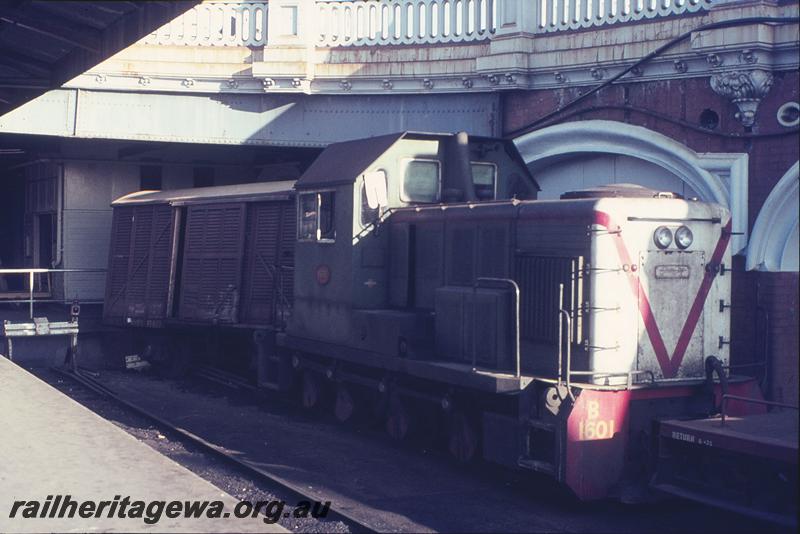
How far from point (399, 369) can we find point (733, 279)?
4.29m

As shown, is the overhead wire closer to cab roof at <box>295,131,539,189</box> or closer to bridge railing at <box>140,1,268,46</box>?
cab roof at <box>295,131,539,189</box>

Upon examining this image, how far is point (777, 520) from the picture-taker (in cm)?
699

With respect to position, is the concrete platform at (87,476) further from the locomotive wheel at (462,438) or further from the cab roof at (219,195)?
the cab roof at (219,195)

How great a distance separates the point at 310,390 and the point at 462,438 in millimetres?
3486

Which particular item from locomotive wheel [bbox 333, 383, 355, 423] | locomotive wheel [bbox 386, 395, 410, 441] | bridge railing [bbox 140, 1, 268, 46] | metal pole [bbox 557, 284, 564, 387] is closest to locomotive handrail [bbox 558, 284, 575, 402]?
metal pole [bbox 557, 284, 564, 387]

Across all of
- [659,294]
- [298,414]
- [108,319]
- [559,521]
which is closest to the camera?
[559,521]

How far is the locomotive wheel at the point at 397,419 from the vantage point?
1112 centimetres

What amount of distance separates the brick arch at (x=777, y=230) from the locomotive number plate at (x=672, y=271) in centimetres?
287

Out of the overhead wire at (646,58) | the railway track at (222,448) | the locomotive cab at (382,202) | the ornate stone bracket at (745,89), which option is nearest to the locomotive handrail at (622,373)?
the railway track at (222,448)

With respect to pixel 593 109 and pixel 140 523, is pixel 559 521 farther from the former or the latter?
pixel 593 109

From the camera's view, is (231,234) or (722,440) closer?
(722,440)

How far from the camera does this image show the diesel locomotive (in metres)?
8.72

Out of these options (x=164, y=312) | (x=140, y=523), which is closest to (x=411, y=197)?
(x=140, y=523)

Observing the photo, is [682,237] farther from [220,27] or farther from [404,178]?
[220,27]
